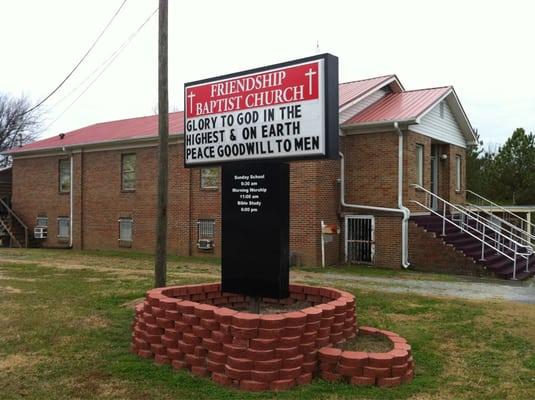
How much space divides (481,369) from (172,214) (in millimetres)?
16556

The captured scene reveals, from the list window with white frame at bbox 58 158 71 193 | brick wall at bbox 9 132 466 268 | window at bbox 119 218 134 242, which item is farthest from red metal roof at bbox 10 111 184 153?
window at bbox 119 218 134 242

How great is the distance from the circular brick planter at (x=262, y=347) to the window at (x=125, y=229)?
1745cm

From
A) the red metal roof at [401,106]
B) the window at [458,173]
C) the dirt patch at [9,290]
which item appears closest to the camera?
the dirt patch at [9,290]

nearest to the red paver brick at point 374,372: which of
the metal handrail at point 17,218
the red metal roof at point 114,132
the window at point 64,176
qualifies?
the red metal roof at point 114,132

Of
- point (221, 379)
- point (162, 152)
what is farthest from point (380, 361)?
point (162, 152)

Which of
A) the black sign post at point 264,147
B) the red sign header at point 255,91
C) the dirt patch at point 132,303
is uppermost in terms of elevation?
the red sign header at point 255,91

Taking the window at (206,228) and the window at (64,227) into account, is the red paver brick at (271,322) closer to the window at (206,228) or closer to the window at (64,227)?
the window at (206,228)

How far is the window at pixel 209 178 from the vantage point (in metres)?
20.2

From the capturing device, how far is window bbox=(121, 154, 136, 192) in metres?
23.0

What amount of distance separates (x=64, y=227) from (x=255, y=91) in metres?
21.8

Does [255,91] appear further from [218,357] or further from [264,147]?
[218,357]

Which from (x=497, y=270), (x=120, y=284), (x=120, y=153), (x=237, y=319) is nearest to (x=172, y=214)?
(x=120, y=153)

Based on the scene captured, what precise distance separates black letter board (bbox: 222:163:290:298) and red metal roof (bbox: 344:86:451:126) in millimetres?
11045

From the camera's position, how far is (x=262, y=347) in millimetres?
5176
